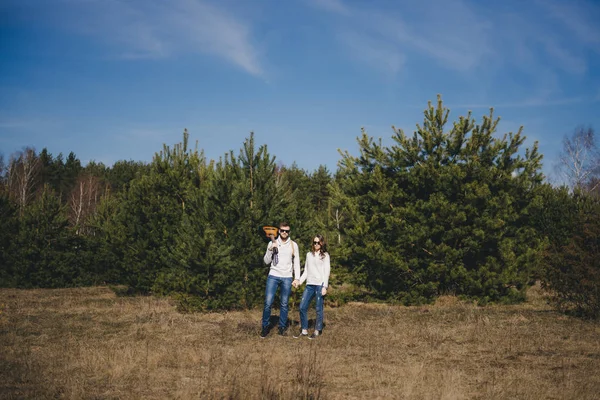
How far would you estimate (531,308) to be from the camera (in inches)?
532

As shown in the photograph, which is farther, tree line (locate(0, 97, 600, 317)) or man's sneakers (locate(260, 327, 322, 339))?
tree line (locate(0, 97, 600, 317))

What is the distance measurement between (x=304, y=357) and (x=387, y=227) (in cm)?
815

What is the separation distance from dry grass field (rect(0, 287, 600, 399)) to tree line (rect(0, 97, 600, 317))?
1224 millimetres

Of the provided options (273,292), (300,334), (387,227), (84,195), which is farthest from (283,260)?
(84,195)

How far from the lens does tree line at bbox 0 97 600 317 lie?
12711 millimetres

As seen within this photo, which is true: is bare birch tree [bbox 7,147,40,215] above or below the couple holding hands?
above

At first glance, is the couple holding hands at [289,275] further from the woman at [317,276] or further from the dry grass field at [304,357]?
the dry grass field at [304,357]

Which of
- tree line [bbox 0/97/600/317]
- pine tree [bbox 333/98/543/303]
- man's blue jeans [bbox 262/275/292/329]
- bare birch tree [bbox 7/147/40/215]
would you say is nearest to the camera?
man's blue jeans [bbox 262/275/292/329]

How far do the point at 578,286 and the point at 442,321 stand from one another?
316cm

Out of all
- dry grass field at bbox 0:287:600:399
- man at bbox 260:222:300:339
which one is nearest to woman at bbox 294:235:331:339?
man at bbox 260:222:300:339

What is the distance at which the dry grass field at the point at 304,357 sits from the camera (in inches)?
233

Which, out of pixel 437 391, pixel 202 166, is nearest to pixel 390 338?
pixel 437 391

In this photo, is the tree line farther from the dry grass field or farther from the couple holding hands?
the couple holding hands

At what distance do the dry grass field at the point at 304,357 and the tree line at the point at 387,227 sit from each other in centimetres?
122
